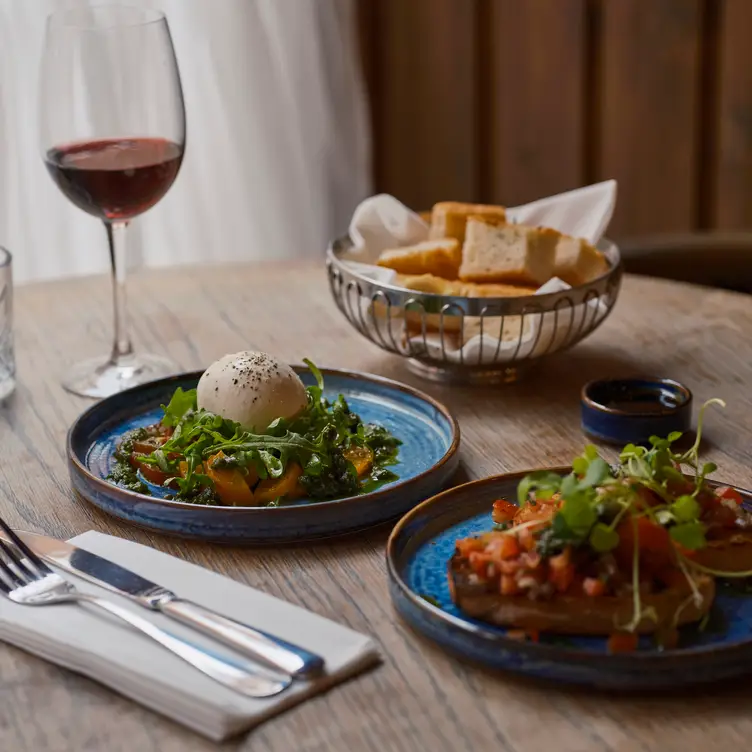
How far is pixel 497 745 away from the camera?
84 centimetres

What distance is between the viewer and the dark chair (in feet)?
7.30

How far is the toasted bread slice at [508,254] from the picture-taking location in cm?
155

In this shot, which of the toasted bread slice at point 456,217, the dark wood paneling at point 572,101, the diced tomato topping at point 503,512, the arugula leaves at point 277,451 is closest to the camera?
the diced tomato topping at point 503,512

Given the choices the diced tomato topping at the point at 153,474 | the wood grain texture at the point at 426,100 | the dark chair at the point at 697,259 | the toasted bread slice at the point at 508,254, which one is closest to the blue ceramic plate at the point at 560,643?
the diced tomato topping at the point at 153,474

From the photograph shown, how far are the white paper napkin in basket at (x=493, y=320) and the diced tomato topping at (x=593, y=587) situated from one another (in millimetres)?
615

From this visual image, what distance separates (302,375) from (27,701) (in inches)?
27.7

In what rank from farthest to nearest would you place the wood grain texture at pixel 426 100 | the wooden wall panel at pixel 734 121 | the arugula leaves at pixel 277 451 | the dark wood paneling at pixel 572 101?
the wood grain texture at pixel 426 100 < the dark wood paneling at pixel 572 101 < the wooden wall panel at pixel 734 121 < the arugula leaves at pixel 277 451

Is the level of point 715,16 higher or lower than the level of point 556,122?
higher

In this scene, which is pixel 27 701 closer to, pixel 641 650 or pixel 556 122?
pixel 641 650

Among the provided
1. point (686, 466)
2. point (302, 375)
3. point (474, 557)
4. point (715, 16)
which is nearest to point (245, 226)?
point (715, 16)

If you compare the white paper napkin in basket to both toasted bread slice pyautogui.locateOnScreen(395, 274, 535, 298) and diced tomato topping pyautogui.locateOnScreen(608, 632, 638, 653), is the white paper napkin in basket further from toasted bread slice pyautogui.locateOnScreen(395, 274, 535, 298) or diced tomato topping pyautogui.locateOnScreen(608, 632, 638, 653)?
diced tomato topping pyautogui.locateOnScreen(608, 632, 638, 653)

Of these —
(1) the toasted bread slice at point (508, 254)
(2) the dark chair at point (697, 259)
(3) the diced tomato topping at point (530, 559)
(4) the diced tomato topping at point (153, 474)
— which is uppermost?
(1) the toasted bread slice at point (508, 254)

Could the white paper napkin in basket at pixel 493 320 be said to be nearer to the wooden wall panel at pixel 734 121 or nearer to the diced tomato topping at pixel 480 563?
the diced tomato topping at pixel 480 563

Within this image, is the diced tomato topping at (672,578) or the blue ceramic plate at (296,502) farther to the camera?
the blue ceramic plate at (296,502)
